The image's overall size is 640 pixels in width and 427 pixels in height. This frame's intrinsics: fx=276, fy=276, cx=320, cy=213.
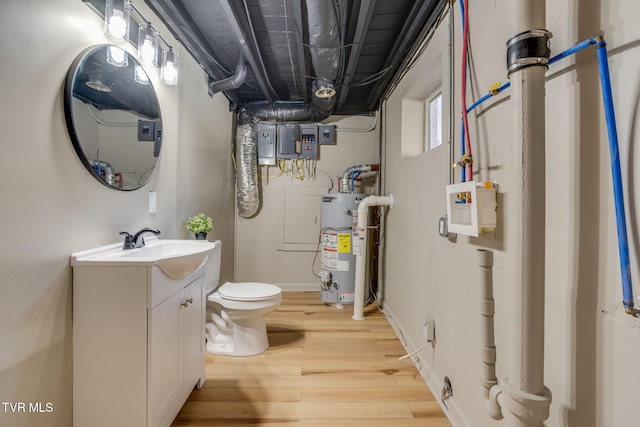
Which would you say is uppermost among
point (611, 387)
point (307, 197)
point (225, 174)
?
point (225, 174)

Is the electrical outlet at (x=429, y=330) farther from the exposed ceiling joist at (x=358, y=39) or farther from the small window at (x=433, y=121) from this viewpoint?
the exposed ceiling joist at (x=358, y=39)

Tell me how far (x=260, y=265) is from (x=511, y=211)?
311 cm

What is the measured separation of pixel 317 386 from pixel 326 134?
272cm

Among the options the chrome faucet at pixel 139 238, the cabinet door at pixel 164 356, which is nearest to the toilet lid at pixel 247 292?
the cabinet door at pixel 164 356

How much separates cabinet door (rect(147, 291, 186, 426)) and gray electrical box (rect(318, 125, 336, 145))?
8.47ft

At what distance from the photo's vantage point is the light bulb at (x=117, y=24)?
1277 millimetres

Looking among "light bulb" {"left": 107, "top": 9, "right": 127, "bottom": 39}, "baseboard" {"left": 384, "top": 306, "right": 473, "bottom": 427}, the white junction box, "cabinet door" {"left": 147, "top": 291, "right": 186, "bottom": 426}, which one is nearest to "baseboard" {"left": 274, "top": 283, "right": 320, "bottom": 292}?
"baseboard" {"left": 384, "top": 306, "right": 473, "bottom": 427}

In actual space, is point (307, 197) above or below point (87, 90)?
below

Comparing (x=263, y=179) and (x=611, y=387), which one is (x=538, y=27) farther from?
(x=263, y=179)

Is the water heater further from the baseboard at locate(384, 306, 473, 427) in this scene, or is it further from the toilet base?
the toilet base

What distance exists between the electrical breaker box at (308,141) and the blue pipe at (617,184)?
293cm

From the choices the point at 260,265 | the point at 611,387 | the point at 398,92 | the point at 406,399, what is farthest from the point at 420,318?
the point at 260,265

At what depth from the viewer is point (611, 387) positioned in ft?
2.14

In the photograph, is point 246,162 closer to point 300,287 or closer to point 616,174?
point 300,287
